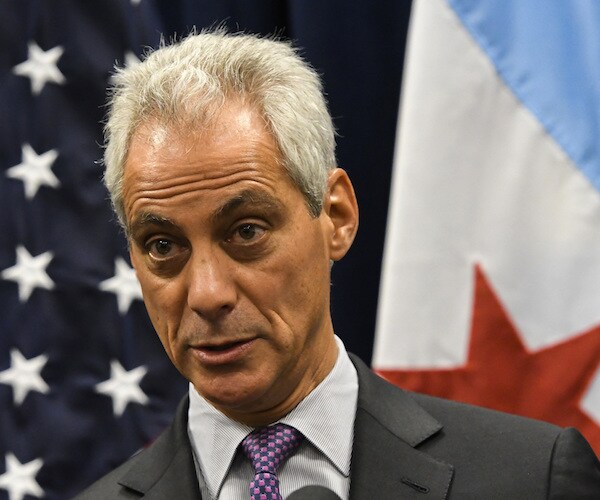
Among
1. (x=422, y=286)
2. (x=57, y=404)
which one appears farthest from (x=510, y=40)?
(x=57, y=404)

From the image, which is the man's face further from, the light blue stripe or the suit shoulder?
the light blue stripe

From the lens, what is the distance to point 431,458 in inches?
67.7

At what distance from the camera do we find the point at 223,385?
163 centimetres

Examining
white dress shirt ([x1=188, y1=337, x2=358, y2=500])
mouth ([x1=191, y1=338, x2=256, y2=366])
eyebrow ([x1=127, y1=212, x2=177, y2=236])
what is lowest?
white dress shirt ([x1=188, y1=337, x2=358, y2=500])

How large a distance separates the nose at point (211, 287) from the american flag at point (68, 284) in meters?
1.65

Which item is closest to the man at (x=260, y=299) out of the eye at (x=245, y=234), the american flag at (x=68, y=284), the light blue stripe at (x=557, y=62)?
the eye at (x=245, y=234)

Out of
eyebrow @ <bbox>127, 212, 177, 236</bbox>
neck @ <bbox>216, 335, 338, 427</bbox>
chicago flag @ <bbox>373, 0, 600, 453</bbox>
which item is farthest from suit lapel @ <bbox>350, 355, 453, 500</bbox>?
chicago flag @ <bbox>373, 0, 600, 453</bbox>

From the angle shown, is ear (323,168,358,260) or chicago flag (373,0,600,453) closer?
ear (323,168,358,260)

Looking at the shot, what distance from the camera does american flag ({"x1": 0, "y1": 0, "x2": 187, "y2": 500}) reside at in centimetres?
320

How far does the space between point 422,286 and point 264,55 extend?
124cm

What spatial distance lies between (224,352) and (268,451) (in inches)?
8.0

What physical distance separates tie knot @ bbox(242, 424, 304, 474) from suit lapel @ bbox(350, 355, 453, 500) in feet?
0.36

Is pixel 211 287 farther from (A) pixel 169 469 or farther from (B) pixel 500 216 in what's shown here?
(B) pixel 500 216

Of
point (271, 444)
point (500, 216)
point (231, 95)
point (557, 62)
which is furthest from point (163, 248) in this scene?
point (557, 62)
